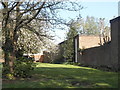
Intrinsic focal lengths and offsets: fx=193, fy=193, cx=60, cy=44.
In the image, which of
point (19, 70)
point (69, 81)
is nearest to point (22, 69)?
point (19, 70)

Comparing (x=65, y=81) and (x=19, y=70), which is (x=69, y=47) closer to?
(x=19, y=70)

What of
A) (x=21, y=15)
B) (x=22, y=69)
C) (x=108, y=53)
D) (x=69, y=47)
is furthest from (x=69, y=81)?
(x=69, y=47)

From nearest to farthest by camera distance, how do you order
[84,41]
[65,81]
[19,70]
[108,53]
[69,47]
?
1. [65,81]
2. [19,70]
3. [108,53]
4. [84,41]
5. [69,47]

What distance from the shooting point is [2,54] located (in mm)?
10812

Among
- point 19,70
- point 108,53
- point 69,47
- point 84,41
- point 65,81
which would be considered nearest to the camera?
point 65,81

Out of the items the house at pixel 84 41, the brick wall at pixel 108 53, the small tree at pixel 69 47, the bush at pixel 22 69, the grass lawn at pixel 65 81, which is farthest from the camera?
the small tree at pixel 69 47

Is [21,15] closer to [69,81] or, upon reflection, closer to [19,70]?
[19,70]

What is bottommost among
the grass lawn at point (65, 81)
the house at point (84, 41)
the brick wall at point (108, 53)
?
the grass lawn at point (65, 81)

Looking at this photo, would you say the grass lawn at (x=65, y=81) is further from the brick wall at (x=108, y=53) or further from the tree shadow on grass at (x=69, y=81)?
the brick wall at (x=108, y=53)

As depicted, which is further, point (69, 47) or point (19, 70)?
point (69, 47)

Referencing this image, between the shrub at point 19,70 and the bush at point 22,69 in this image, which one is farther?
the bush at point 22,69

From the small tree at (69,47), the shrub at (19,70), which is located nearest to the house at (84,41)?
the small tree at (69,47)

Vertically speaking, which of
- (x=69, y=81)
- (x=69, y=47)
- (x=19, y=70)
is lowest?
(x=69, y=81)

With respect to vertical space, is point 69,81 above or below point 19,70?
below
